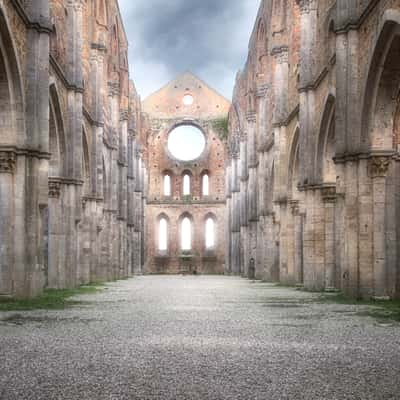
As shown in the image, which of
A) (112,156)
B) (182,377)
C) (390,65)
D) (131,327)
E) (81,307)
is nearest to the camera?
(182,377)

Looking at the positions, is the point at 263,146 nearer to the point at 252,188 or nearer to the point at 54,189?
the point at 252,188

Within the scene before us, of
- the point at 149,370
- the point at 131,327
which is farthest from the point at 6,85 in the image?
the point at 149,370

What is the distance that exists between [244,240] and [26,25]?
27.0 meters

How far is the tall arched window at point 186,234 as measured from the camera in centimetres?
5559

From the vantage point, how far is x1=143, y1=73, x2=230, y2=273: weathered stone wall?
180 feet

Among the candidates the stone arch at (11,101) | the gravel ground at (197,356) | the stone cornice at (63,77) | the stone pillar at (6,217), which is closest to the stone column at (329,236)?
the gravel ground at (197,356)

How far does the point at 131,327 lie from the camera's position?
955 centimetres

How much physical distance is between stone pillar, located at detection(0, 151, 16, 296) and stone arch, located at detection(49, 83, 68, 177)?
596cm

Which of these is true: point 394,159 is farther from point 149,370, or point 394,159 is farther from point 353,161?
point 149,370

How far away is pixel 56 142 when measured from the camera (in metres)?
21.3

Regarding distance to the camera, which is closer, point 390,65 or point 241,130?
point 390,65

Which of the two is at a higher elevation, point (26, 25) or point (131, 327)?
point (26, 25)

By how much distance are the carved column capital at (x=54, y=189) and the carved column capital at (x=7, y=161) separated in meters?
6.37

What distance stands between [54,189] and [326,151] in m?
8.73
